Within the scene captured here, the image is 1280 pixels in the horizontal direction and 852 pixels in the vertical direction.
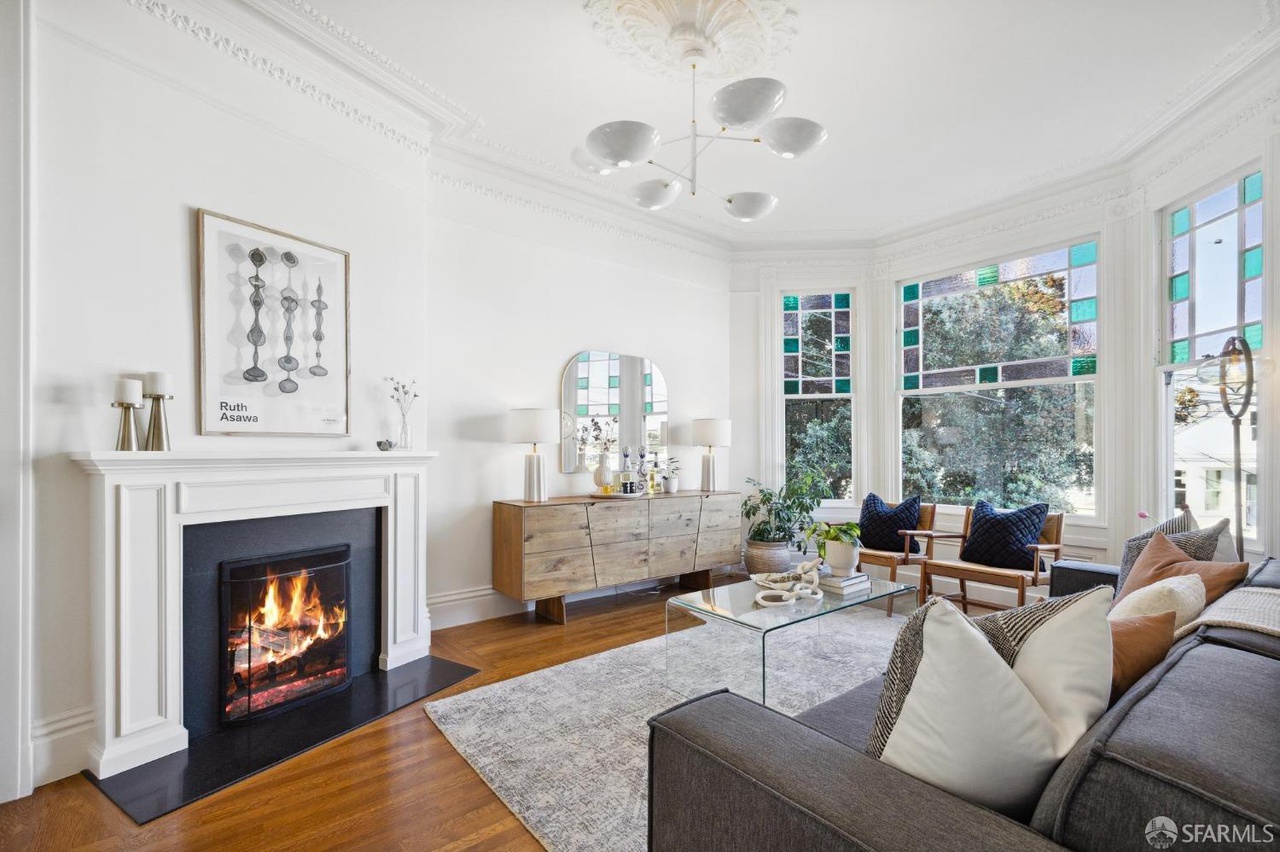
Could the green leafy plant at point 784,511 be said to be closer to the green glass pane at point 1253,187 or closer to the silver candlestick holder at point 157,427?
the green glass pane at point 1253,187

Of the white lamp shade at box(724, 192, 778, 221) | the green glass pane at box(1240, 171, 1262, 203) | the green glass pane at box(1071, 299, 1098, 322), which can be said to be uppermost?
the green glass pane at box(1240, 171, 1262, 203)

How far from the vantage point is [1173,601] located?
1.68 metres

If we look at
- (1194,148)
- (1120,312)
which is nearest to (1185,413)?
(1120,312)

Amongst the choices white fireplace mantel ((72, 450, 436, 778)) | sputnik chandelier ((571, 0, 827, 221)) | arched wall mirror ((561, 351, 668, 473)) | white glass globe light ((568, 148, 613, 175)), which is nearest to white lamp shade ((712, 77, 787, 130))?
sputnik chandelier ((571, 0, 827, 221))

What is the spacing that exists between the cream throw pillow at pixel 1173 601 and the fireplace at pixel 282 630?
9.98 ft

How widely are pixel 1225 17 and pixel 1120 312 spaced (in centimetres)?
191

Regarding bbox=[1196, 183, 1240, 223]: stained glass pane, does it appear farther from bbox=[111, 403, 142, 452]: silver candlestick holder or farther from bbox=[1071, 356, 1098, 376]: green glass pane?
bbox=[111, 403, 142, 452]: silver candlestick holder

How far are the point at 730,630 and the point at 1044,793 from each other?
2.76 m

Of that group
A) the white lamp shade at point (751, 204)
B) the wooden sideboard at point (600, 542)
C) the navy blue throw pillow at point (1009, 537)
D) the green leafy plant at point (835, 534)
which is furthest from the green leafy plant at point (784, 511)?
the white lamp shade at point (751, 204)

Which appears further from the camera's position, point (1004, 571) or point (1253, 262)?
point (1004, 571)

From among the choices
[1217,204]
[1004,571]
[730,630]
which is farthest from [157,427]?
[1217,204]

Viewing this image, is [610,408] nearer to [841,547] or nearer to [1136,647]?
[841,547]

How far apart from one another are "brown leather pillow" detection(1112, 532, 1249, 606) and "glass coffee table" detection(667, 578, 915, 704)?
3.56 ft

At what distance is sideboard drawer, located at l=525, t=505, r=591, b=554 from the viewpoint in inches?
155
